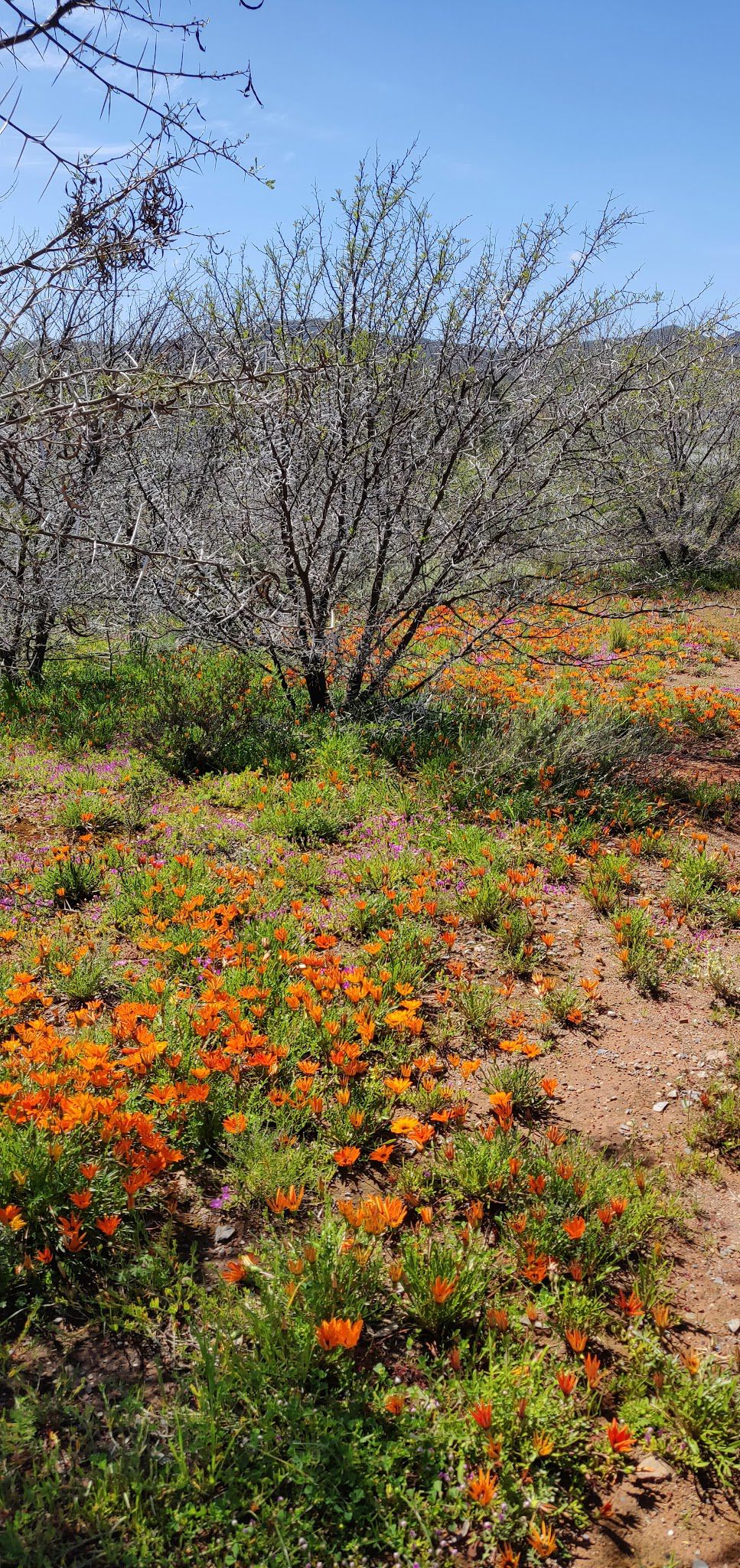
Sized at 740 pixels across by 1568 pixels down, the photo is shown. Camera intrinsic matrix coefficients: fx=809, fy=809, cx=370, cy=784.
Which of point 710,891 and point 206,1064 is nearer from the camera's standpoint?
point 206,1064

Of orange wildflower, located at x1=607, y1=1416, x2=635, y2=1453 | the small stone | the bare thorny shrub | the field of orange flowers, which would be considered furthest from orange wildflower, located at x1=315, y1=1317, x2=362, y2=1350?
the bare thorny shrub

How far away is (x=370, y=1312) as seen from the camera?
7.35ft

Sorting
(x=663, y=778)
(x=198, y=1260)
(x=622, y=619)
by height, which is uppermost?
(x=622, y=619)

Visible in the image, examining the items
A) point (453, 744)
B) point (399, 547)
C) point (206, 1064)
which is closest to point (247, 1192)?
point (206, 1064)

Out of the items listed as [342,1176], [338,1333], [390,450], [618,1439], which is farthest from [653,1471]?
[390,450]

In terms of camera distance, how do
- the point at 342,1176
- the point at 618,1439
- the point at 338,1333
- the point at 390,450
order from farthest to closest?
the point at 390,450 → the point at 342,1176 → the point at 338,1333 → the point at 618,1439

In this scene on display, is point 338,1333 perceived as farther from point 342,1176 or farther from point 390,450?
point 390,450

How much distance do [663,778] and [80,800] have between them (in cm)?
418

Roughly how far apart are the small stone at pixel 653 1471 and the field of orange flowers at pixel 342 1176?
25 millimetres

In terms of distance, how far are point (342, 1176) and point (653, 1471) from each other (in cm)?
118

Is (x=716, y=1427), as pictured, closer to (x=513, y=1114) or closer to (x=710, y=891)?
(x=513, y=1114)

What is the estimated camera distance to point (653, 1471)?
1.92m

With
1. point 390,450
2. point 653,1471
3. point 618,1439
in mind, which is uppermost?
point 390,450

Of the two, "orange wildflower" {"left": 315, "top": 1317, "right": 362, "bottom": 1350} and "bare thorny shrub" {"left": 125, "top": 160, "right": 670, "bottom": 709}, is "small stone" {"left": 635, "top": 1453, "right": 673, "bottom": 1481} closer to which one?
"orange wildflower" {"left": 315, "top": 1317, "right": 362, "bottom": 1350}
